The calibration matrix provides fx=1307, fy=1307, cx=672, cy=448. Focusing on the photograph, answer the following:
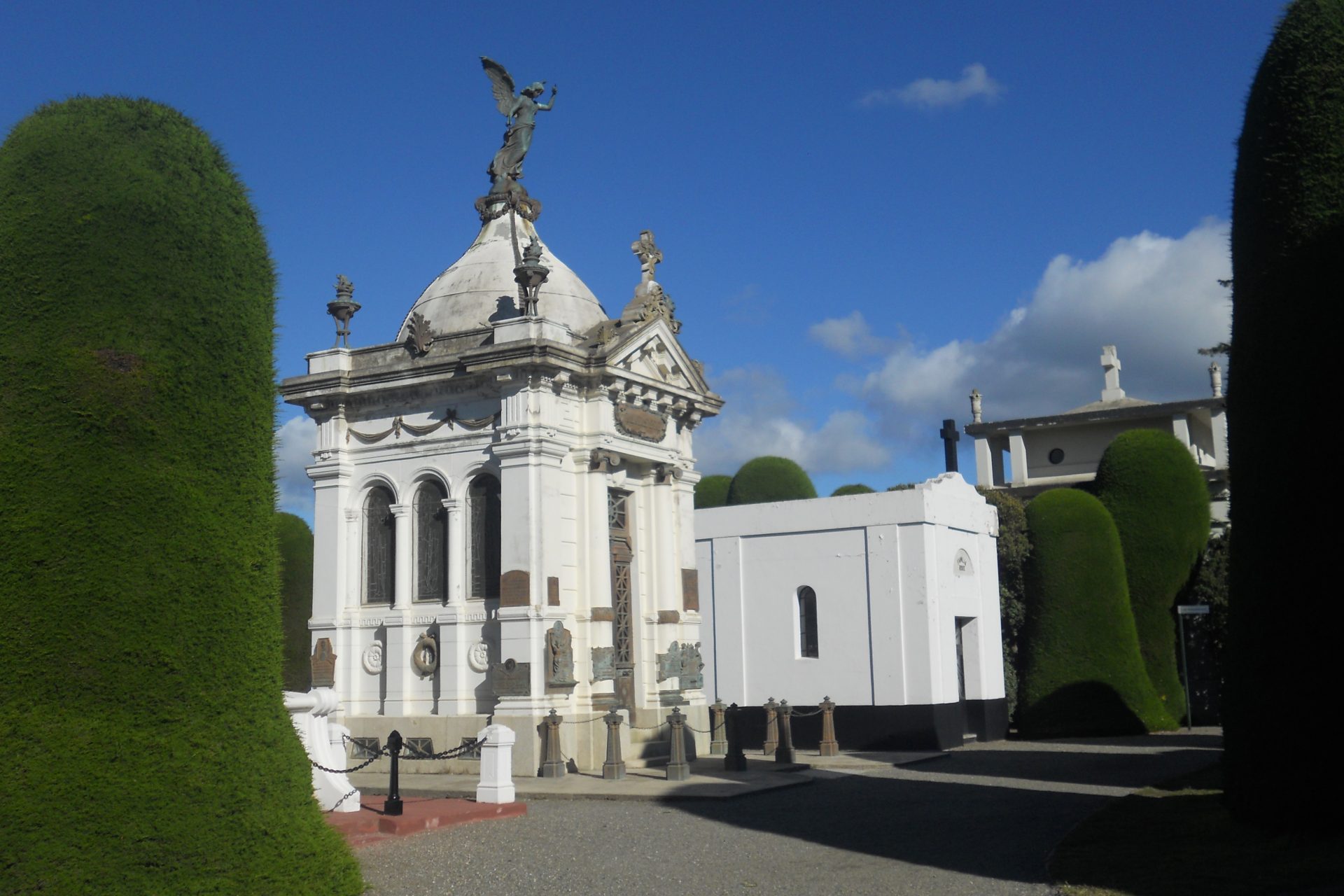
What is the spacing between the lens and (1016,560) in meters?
30.1

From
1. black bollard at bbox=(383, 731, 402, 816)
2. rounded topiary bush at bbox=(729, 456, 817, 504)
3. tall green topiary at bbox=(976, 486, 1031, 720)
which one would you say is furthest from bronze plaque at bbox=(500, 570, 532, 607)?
rounded topiary bush at bbox=(729, 456, 817, 504)

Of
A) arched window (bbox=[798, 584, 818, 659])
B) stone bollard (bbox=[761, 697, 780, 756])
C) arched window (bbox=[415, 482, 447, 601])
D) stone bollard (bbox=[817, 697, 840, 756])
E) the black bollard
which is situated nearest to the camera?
the black bollard

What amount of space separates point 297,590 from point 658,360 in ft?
40.8

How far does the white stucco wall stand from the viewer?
→ 25.4 meters

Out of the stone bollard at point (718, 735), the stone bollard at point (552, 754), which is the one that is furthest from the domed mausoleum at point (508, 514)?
the stone bollard at point (718, 735)

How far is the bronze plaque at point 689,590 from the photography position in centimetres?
2212

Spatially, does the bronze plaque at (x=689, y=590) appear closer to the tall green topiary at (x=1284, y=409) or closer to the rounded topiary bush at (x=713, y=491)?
the tall green topiary at (x=1284, y=409)

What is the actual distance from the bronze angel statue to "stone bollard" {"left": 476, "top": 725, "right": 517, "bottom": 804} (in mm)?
11029

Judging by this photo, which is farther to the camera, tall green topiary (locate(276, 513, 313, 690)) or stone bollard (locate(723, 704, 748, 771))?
tall green topiary (locate(276, 513, 313, 690))

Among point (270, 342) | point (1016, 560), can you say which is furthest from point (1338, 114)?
point (1016, 560)

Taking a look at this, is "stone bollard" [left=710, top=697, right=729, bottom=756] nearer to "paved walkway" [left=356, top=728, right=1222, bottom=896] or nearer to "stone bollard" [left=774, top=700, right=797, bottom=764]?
"stone bollard" [left=774, top=700, right=797, bottom=764]

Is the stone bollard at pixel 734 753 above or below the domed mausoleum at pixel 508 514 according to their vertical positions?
below

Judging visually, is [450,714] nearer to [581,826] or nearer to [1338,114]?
[581,826]

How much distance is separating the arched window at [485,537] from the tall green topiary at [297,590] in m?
9.20
